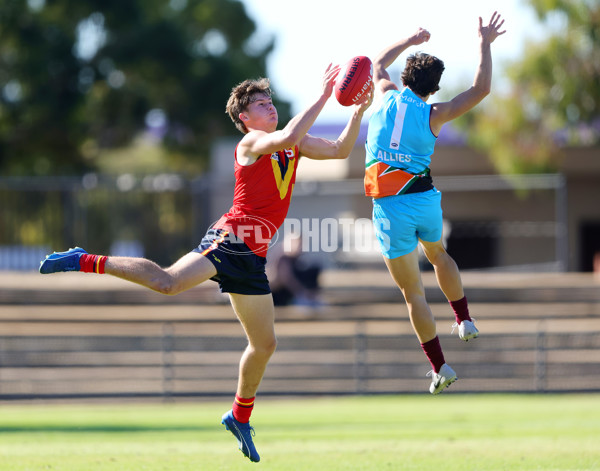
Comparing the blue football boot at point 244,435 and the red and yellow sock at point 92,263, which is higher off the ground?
the red and yellow sock at point 92,263

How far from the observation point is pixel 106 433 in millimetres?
12289

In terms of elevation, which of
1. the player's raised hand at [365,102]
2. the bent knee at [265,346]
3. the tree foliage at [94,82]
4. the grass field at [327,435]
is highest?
the tree foliage at [94,82]

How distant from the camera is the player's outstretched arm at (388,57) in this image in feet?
24.2

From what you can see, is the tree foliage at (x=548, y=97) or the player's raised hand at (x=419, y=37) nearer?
the player's raised hand at (x=419, y=37)

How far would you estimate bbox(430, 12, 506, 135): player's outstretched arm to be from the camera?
6.86m

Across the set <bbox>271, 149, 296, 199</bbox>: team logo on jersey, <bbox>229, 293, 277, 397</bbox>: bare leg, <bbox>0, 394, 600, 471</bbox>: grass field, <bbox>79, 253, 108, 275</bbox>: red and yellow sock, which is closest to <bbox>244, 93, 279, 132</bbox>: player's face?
<bbox>271, 149, 296, 199</bbox>: team logo on jersey

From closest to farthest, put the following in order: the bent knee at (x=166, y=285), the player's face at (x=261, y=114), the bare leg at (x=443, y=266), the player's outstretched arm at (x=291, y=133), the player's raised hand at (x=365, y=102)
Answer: the player's outstretched arm at (x=291, y=133) < the bent knee at (x=166, y=285) < the player's face at (x=261, y=114) < the player's raised hand at (x=365, y=102) < the bare leg at (x=443, y=266)

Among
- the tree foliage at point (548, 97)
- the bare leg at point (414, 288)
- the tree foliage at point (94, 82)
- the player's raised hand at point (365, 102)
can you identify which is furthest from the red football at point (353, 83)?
the tree foliage at point (94, 82)

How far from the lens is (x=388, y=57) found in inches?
293

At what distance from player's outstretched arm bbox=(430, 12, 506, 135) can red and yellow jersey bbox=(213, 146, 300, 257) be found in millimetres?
1145

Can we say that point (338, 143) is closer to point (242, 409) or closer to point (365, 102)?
point (365, 102)

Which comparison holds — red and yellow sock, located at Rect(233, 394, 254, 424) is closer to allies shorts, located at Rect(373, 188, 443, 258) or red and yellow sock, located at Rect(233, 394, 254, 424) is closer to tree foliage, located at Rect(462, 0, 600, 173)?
allies shorts, located at Rect(373, 188, 443, 258)

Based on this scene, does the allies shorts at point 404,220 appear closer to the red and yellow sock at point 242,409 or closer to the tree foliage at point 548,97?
the red and yellow sock at point 242,409

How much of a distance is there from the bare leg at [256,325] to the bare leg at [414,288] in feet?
3.24
